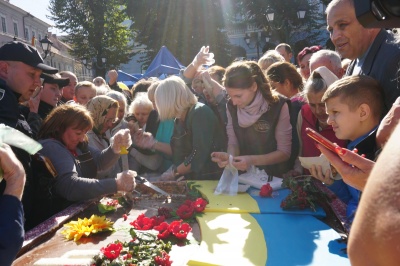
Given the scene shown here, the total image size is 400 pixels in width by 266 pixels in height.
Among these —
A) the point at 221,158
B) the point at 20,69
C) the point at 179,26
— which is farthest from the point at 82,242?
the point at 179,26

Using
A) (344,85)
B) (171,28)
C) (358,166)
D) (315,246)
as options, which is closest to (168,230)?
(315,246)

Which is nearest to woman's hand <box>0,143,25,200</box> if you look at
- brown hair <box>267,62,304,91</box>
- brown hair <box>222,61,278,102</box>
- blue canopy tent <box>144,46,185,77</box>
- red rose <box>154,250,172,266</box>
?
red rose <box>154,250,172,266</box>

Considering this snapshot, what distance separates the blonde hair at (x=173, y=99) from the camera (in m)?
3.36

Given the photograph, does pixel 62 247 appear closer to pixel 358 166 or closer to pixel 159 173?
pixel 358 166

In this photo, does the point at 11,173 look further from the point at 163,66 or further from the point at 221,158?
the point at 163,66

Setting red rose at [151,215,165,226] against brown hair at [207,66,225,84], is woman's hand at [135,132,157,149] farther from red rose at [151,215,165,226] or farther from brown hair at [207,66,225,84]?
red rose at [151,215,165,226]

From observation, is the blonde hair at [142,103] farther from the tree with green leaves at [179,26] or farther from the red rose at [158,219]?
the tree with green leaves at [179,26]

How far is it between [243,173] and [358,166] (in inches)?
62.1

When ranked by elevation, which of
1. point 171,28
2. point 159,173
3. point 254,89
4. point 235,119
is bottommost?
point 159,173

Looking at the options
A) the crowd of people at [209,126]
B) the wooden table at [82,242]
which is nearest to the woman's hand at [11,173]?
the crowd of people at [209,126]

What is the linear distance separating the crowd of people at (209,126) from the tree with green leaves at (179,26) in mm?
21138

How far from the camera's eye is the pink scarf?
301cm

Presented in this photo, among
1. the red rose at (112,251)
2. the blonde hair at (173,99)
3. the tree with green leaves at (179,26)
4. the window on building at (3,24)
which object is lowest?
the red rose at (112,251)

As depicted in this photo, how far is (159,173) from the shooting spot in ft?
12.4
